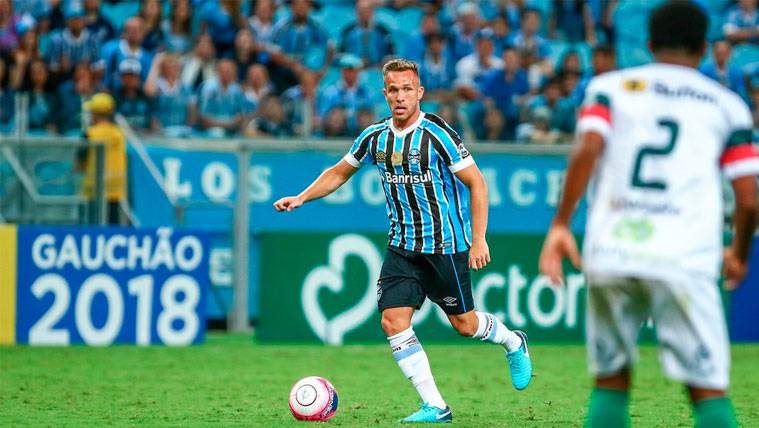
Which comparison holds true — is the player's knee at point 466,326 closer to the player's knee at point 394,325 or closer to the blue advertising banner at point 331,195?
the player's knee at point 394,325

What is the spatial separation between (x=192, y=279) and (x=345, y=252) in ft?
5.28

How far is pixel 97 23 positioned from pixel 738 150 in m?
12.5

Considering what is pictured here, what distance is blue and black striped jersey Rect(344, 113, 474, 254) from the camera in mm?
8188

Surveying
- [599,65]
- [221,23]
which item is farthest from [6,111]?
[599,65]

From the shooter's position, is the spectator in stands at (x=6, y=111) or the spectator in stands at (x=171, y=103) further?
the spectator in stands at (x=171, y=103)

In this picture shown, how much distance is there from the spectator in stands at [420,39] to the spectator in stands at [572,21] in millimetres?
2008

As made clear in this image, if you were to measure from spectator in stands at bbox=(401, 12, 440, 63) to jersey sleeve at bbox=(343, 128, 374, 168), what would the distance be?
8.66 m

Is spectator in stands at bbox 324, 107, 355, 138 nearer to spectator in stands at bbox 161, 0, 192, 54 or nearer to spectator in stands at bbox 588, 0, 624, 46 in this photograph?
spectator in stands at bbox 161, 0, 192, 54

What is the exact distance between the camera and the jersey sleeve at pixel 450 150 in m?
8.18

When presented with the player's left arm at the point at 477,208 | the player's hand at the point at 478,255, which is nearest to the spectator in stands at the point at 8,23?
the player's left arm at the point at 477,208

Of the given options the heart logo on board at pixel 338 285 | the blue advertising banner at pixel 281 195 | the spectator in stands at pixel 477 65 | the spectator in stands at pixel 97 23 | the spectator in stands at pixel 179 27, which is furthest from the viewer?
the spectator in stands at pixel 179 27

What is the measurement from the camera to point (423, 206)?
8273 mm

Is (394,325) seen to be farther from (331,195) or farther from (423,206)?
(331,195)

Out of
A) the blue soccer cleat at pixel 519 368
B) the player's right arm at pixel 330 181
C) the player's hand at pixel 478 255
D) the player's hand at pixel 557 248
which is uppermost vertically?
the player's right arm at pixel 330 181
